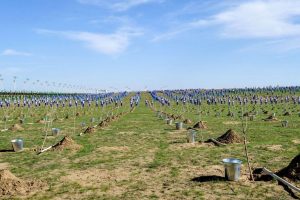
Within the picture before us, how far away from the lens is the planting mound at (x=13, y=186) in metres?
12.4

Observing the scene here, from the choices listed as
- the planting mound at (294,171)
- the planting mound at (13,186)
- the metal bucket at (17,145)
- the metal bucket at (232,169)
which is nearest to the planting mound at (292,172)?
the planting mound at (294,171)

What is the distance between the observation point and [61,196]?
39.8 feet

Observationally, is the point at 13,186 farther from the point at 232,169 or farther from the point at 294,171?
the point at 294,171

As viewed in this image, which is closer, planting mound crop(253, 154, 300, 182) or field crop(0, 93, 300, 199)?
field crop(0, 93, 300, 199)

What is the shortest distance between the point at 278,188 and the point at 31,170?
10.2 m

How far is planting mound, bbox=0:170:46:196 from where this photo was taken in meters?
12.4

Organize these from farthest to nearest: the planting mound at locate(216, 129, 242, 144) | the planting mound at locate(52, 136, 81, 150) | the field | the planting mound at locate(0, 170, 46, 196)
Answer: the planting mound at locate(216, 129, 242, 144) → the planting mound at locate(52, 136, 81, 150) → the planting mound at locate(0, 170, 46, 196) → the field

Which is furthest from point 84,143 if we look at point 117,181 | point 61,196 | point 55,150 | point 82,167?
point 61,196

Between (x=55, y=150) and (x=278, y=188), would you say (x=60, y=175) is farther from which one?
(x=278, y=188)

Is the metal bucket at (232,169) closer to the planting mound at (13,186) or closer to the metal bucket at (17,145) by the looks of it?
the planting mound at (13,186)

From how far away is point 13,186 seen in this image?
41.6 feet

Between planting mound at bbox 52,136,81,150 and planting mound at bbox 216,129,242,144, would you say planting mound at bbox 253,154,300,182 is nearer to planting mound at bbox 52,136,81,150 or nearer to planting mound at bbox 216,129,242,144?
planting mound at bbox 216,129,242,144

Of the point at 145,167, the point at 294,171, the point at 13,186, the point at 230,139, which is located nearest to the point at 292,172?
the point at 294,171

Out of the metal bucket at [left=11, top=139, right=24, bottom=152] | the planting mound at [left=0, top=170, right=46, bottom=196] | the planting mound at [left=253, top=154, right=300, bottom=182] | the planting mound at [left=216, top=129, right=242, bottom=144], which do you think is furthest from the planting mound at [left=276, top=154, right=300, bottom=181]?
the metal bucket at [left=11, top=139, right=24, bottom=152]
